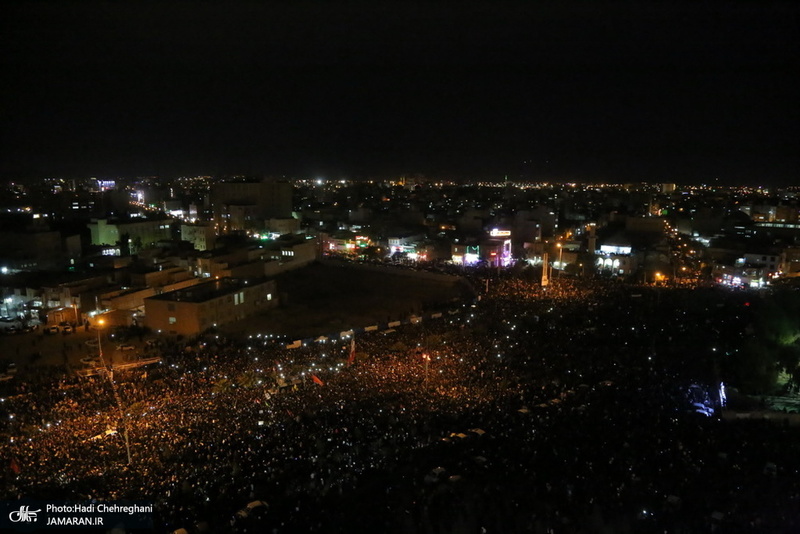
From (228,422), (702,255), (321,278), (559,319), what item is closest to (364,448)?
(228,422)

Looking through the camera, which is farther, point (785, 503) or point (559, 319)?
point (559, 319)

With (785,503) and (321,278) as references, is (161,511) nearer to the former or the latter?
(785,503)

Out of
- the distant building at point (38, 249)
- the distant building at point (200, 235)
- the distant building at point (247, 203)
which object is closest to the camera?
the distant building at point (38, 249)

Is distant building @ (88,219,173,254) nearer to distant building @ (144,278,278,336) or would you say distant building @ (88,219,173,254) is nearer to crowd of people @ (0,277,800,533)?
distant building @ (144,278,278,336)

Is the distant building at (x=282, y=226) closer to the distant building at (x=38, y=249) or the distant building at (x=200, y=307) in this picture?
the distant building at (x=38, y=249)

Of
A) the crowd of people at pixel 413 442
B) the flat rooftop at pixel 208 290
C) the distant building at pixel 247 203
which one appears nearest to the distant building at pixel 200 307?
the flat rooftop at pixel 208 290

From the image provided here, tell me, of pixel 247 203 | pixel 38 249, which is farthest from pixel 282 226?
pixel 38 249

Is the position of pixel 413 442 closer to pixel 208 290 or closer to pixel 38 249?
pixel 208 290
